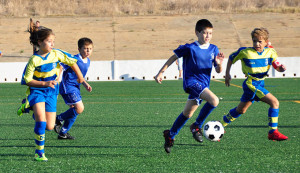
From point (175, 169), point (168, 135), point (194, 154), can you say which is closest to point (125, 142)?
point (168, 135)

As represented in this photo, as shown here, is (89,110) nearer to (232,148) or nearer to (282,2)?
(232,148)

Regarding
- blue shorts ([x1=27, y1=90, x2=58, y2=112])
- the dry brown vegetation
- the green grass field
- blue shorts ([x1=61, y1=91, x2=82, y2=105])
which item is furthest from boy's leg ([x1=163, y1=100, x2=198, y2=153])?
the dry brown vegetation

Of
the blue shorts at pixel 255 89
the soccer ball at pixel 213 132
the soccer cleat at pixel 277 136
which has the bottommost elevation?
the soccer cleat at pixel 277 136

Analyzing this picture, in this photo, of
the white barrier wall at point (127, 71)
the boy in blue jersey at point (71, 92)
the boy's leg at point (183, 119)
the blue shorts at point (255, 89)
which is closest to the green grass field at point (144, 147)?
the boy's leg at point (183, 119)

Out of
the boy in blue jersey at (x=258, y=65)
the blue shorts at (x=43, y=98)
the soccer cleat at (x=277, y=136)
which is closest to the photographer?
the blue shorts at (x=43, y=98)

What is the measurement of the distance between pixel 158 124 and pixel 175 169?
3.99 meters

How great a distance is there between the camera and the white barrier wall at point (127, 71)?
27.3m

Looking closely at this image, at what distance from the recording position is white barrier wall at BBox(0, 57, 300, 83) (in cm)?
2731

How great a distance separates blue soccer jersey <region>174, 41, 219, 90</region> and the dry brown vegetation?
129 ft

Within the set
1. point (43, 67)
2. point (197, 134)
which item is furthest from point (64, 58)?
point (197, 134)

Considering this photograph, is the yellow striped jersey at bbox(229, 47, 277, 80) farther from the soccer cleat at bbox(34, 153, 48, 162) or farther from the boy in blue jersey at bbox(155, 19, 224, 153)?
the soccer cleat at bbox(34, 153, 48, 162)

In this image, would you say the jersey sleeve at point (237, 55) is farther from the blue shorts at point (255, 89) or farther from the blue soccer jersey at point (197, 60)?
the blue soccer jersey at point (197, 60)

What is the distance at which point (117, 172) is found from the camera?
512cm

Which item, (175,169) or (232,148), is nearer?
(175,169)
